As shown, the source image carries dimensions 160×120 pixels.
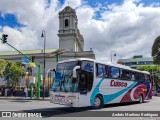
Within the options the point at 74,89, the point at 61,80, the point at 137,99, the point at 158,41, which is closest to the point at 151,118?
the point at 74,89

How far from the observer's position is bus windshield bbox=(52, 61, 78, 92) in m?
15.7

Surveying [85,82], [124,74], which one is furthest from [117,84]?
[85,82]

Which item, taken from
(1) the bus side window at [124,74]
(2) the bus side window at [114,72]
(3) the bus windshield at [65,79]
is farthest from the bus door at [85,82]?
(1) the bus side window at [124,74]

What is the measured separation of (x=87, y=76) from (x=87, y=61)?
3.17ft

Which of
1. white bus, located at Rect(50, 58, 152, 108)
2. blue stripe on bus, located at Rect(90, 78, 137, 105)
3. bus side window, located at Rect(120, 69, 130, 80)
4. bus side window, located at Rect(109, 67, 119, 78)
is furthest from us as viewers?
bus side window, located at Rect(120, 69, 130, 80)

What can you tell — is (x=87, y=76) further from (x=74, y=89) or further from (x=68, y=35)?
(x=68, y=35)

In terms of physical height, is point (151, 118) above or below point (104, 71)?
below

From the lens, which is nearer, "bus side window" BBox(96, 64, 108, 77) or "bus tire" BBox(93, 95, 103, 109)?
"bus tire" BBox(93, 95, 103, 109)

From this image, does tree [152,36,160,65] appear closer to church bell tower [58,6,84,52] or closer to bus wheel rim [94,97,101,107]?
church bell tower [58,6,84,52]

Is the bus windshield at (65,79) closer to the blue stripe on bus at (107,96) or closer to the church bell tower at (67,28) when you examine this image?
the blue stripe on bus at (107,96)

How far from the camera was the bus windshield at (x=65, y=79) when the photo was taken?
1566 centimetres

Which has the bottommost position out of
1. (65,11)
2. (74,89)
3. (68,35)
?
(74,89)

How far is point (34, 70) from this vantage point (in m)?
86.7

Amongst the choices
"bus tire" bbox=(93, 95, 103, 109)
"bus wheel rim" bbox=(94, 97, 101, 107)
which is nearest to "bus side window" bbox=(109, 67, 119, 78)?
"bus tire" bbox=(93, 95, 103, 109)
